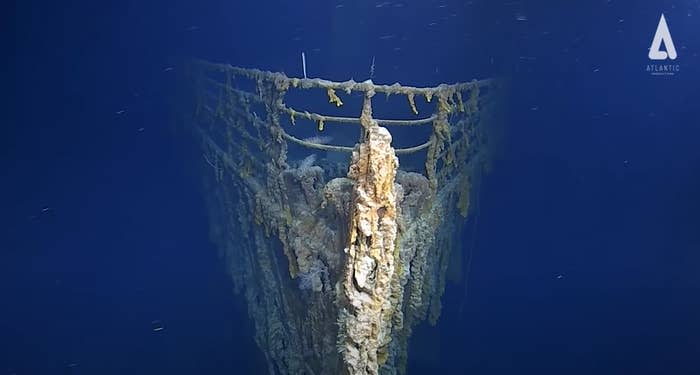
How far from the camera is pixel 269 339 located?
4.44 m

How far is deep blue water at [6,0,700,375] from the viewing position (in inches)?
154

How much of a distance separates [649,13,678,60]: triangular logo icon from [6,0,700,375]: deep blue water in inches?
2.0

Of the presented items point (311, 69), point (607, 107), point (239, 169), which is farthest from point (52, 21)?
point (607, 107)

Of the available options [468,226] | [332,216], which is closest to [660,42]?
[468,226]

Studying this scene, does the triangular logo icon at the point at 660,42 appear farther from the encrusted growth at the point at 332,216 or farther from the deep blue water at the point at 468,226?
the encrusted growth at the point at 332,216

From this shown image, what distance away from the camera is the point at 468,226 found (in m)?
5.04

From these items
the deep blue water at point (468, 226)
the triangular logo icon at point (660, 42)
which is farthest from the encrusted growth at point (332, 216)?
the triangular logo icon at point (660, 42)

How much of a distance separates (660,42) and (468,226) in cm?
223

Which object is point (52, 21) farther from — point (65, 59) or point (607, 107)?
point (607, 107)

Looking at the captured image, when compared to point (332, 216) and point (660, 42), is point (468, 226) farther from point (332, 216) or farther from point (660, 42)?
point (660, 42)

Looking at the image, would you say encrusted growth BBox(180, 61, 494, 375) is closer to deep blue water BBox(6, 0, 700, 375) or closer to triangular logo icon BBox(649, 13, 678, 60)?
deep blue water BBox(6, 0, 700, 375)

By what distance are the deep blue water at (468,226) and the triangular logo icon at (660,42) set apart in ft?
0.17

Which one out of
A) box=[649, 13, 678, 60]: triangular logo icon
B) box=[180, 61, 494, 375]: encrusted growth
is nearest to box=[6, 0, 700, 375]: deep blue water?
box=[649, 13, 678, 60]: triangular logo icon

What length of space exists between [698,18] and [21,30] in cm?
514
